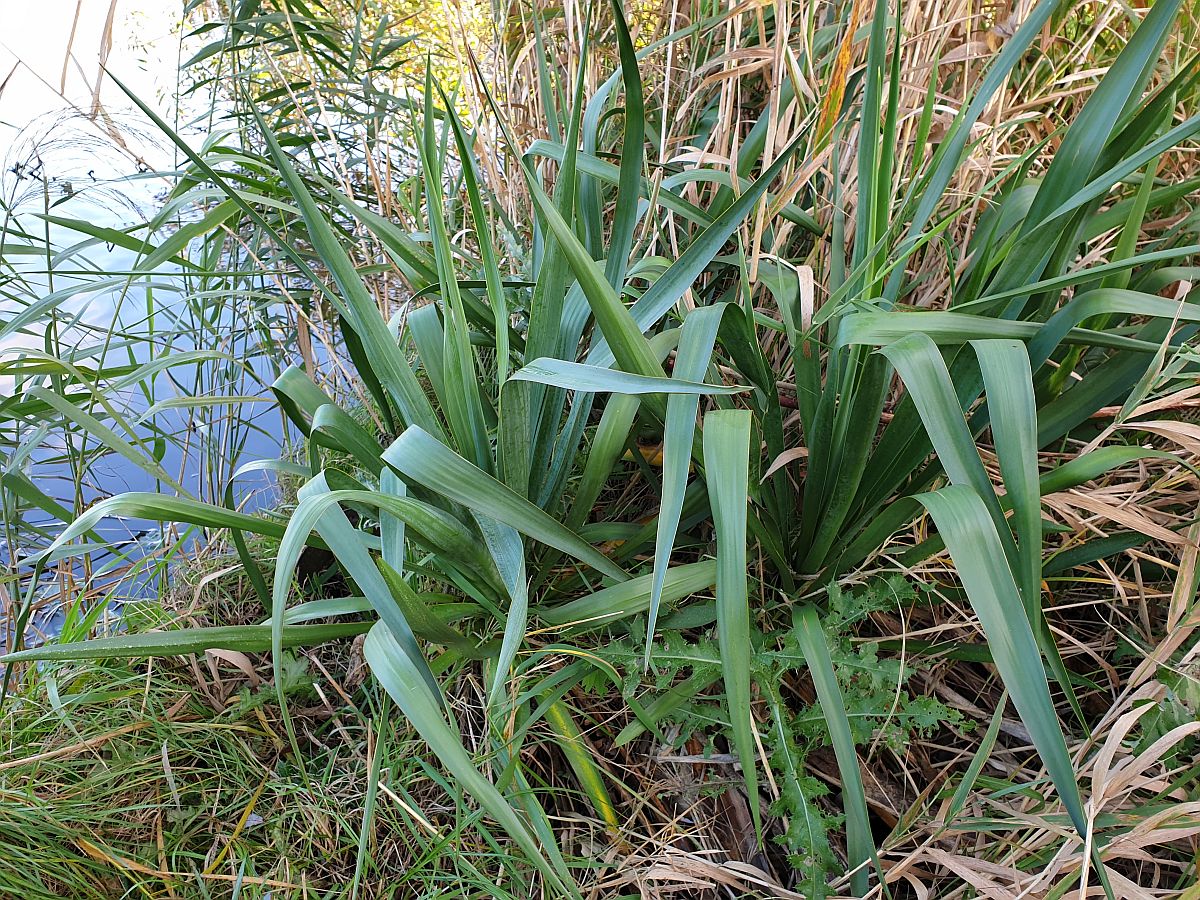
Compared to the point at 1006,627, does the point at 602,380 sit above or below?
above

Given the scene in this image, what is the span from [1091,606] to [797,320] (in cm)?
51

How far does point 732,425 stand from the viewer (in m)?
0.65

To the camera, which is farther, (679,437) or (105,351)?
(105,351)

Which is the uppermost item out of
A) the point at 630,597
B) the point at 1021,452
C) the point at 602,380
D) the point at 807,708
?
the point at 602,380

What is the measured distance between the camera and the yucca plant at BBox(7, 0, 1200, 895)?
2.00ft

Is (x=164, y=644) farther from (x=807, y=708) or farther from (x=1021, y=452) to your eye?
(x=1021, y=452)

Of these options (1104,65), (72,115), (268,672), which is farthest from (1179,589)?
(72,115)

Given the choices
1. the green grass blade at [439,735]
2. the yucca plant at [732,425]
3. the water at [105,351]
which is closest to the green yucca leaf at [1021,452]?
the yucca plant at [732,425]

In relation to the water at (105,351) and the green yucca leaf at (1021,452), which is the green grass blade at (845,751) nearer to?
the green yucca leaf at (1021,452)

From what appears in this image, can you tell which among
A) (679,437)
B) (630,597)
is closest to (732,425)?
(679,437)

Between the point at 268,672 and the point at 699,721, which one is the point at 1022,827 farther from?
the point at 268,672

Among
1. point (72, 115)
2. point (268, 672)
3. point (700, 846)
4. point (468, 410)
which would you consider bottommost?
point (700, 846)

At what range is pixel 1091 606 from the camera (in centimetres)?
93

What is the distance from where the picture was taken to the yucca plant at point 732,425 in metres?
0.61
